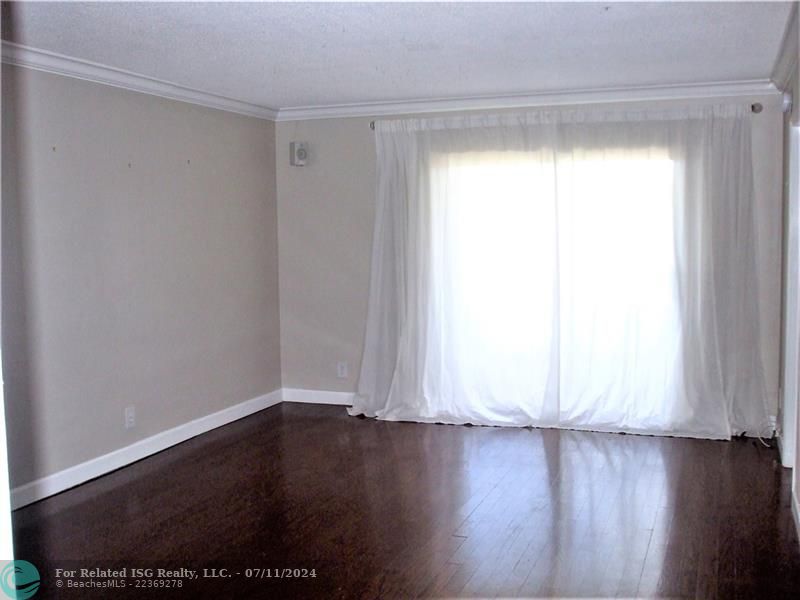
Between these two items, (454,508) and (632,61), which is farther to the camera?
(632,61)

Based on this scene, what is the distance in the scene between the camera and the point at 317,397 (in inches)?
258

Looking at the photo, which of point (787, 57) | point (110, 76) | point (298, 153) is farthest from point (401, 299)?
point (787, 57)

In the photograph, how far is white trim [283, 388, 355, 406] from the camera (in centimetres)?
645

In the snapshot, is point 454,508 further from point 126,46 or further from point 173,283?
point 126,46

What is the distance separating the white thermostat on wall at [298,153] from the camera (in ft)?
20.8

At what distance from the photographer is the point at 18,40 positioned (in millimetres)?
3953

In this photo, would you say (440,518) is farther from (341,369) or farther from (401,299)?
(341,369)

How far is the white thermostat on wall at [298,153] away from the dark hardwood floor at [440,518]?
7.12 ft

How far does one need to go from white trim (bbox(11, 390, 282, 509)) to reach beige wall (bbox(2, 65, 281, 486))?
0.06m

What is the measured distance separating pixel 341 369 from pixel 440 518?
2.63m

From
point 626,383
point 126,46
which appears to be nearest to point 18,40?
point 126,46

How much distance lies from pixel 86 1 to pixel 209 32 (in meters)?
0.64

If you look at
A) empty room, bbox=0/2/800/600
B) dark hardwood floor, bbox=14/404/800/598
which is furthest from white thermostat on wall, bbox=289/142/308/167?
dark hardwood floor, bbox=14/404/800/598

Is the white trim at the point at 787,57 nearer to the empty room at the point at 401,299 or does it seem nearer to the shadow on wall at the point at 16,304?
the empty room at the point at 401,299
